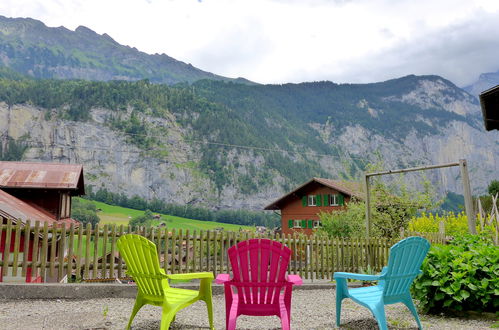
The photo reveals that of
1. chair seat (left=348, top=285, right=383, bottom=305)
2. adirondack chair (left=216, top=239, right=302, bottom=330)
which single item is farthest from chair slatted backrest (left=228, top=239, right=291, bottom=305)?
chair seat (left=348, top=285, right=383, bottom=305)

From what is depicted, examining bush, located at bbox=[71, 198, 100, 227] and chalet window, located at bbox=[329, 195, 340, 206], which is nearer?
chalet window, located at bbox=[329, 195, 340, 206]

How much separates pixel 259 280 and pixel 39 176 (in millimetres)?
18925

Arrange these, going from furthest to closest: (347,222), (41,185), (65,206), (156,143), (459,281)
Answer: (156,143)
(347,222)
(65,206)
(41,185)
(459,281)

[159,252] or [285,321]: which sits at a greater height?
[159,252]

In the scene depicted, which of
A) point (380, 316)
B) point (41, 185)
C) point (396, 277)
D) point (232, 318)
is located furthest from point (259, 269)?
point (41, 185)

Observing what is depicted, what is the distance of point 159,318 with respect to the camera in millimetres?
5160

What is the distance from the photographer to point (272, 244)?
4.11 meters

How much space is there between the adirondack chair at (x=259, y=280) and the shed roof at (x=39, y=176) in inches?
702

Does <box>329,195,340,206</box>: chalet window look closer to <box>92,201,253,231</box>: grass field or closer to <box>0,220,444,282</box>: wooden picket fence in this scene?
<box>0,220,444,282</box>: wooden picket fence

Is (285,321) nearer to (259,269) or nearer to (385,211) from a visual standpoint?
(259,269)

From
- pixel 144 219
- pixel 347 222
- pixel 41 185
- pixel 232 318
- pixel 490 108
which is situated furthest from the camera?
pixel 144 219

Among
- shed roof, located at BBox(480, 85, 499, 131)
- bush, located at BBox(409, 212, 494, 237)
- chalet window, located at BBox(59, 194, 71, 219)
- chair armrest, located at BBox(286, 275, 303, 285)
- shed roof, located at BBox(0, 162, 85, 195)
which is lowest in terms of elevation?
chair armrest, located at BBox(286, 275, 303, 285)

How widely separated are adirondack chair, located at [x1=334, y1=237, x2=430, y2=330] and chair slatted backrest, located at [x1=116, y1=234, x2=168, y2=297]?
193cm

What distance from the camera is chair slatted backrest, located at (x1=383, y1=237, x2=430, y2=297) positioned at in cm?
446
